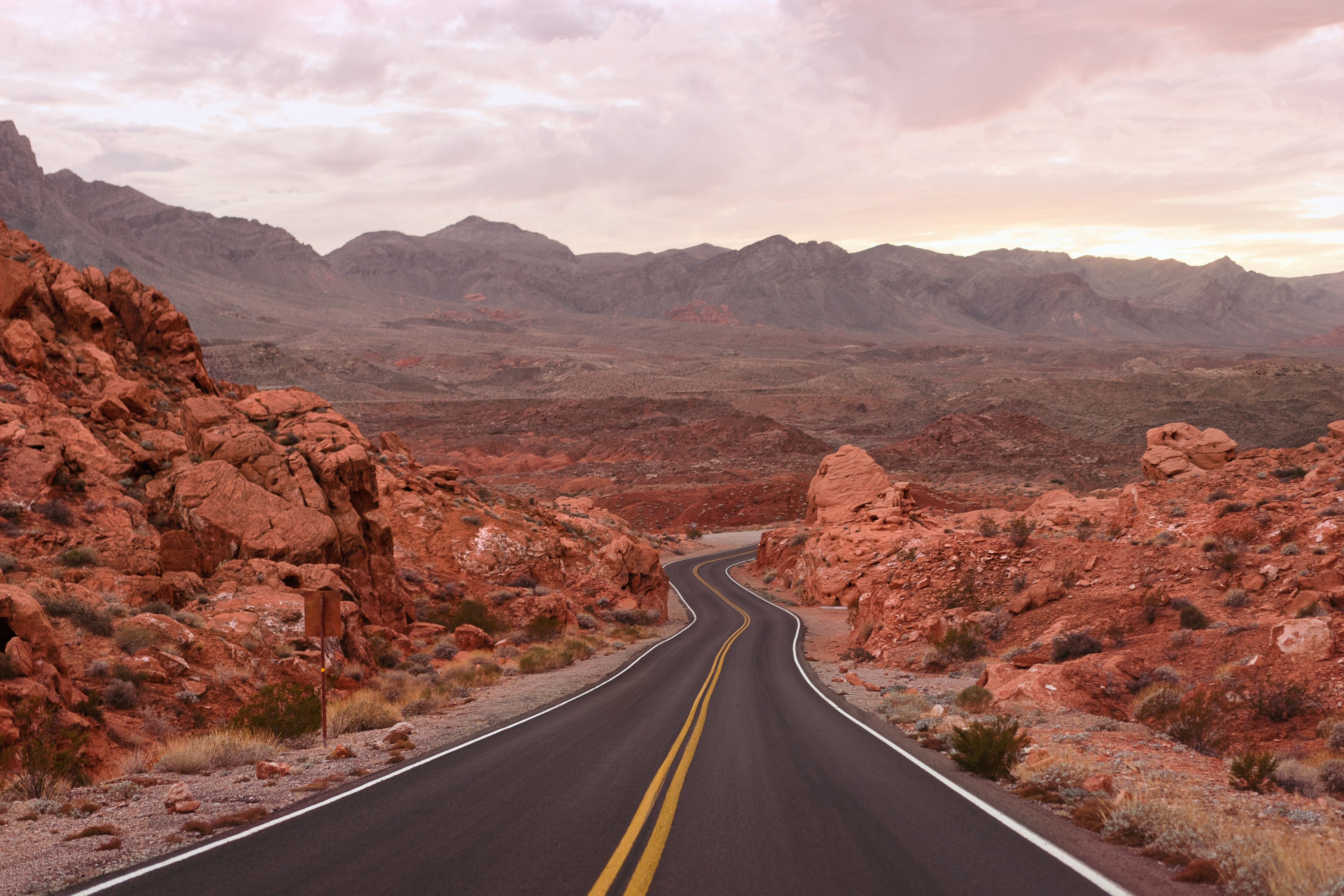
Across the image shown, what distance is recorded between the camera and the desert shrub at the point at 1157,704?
480 inches

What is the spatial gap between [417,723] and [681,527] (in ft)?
214

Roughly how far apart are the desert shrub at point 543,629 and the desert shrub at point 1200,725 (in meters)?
19.3

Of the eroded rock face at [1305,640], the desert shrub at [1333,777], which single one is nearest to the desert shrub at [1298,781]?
the desert shrub at [1333,777]

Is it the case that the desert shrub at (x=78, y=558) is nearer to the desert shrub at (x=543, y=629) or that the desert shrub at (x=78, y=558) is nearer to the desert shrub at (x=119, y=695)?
the desert shrub at (x=119, y=695)

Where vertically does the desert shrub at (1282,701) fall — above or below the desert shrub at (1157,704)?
above

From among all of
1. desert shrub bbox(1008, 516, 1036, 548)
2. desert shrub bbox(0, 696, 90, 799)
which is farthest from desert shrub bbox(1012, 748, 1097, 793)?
desert shrub bbox(1008, 516, 1036, 548)

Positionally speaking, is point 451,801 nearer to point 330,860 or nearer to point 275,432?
point 330,860

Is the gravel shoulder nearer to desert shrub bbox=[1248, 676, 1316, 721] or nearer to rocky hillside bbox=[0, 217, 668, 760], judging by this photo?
rocky hillside bbox=[0, 217, 668, 760]

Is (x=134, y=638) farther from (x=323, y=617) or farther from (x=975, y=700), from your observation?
(x=975, y=700)

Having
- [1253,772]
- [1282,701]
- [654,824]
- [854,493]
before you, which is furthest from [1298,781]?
[854,493]

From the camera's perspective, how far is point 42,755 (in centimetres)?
901

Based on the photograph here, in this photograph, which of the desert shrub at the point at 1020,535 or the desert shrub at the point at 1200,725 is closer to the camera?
the desert shrub at the point at 1200,725

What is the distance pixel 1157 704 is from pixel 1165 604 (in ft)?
18.2

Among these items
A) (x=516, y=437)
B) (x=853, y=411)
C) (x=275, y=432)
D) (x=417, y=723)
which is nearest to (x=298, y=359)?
(x=516, y=437)
